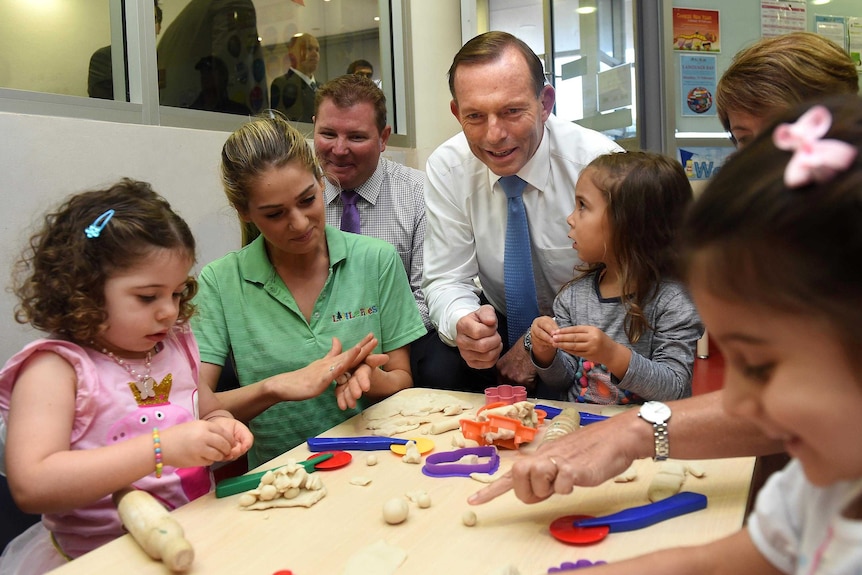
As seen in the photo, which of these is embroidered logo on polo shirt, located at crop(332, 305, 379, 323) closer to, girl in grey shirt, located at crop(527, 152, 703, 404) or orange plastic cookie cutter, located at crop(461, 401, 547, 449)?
girl in grey shirt, located at crop(527, 152, 703, 404)

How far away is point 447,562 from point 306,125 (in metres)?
3.01

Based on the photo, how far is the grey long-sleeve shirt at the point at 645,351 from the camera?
5.06 ft

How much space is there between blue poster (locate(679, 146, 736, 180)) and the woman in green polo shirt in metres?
2.37

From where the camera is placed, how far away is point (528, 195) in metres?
2.24

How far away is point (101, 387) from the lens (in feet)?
3.91

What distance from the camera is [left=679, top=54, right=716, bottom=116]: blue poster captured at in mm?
3604

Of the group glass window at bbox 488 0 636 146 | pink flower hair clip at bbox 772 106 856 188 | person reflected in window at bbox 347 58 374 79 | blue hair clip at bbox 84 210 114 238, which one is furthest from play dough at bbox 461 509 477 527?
person reflected in window at bbox 347 58 374 79

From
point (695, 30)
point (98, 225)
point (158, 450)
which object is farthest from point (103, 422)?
point (695, 30)

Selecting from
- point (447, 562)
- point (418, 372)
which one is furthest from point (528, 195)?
point (447, 562)

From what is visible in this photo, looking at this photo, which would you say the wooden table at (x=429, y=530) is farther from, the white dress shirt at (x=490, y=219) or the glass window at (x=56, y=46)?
the glass window at (x=56, y=46)

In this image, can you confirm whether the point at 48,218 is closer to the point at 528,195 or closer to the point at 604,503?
the point at 604,503

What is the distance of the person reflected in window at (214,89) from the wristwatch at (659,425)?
2.34m

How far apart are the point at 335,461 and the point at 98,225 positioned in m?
0.56

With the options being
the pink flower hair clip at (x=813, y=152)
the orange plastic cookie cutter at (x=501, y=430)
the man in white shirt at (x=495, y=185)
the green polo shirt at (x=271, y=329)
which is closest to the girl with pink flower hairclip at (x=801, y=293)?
the pink flower hair clip at (x=813, y=152)
